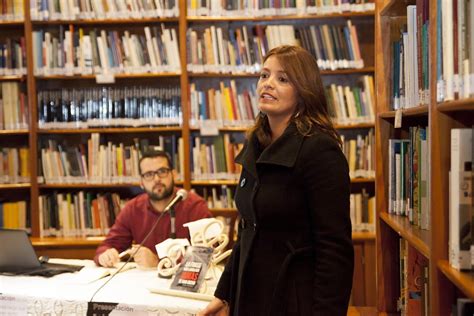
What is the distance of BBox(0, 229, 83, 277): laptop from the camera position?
2729 mm

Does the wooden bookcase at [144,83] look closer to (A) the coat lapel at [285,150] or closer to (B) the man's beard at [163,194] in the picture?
(B) the man's beard at [163,194]

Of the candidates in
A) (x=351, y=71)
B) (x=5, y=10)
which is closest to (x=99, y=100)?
(x=5, y=10)

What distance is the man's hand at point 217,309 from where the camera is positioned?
1.98 m

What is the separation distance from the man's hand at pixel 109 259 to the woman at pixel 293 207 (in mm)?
1105

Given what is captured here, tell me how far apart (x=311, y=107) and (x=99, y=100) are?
2.90m

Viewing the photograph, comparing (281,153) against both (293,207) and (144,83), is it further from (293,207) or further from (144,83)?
(144,83)

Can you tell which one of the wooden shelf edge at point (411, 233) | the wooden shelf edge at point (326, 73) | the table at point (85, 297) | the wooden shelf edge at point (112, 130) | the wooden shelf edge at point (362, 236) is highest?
the wooden shelf edge at point (326, 73)

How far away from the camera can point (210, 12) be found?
14.2 feet

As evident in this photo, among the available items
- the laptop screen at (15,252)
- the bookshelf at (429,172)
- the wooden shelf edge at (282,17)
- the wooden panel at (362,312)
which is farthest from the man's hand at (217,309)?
the wooden shelf edge at (282,17)

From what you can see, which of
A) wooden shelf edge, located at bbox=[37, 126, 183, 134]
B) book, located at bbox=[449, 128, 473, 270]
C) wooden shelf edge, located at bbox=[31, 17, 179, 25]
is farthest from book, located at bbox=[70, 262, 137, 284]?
wooden shelf edge, located at bbox=[31, 17, 179, 25]

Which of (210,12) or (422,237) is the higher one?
(210,12)

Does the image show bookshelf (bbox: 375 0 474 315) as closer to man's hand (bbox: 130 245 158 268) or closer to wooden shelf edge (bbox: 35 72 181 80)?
man's hand (bbox: 130 245 158 268)

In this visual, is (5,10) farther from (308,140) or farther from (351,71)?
(308,140)

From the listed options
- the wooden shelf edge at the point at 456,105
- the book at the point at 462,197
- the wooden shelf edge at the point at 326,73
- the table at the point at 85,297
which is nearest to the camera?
the wooden shelf edge at the point at 456,105
